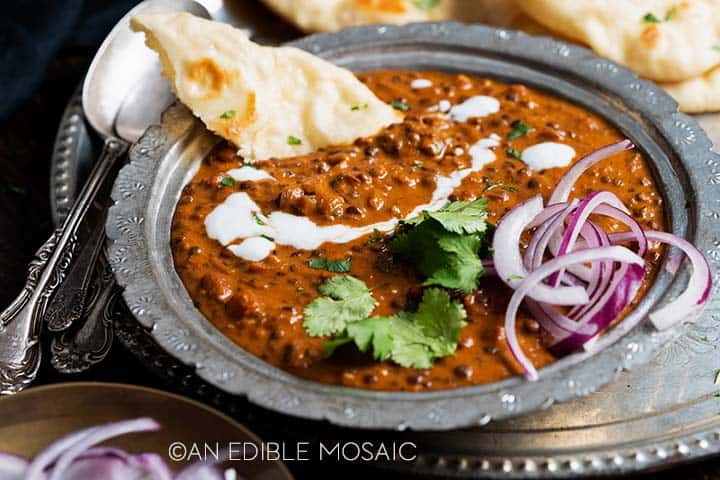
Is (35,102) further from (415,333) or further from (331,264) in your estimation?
(415,333)

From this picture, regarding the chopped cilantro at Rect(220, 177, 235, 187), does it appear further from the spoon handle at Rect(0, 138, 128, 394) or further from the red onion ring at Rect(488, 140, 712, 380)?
the red onion ring at Rect(488, 140, 712, 380)

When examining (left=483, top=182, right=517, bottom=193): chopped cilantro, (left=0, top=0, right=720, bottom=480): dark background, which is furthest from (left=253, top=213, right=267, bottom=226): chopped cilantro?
(left=483, top=182, right=517, bottom=193): chopped cilantro

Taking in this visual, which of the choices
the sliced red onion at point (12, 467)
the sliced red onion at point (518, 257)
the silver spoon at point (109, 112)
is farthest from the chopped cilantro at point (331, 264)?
the sliced red onion at point (12, 467)

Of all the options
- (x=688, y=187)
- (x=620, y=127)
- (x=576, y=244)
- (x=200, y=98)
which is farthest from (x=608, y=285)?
(x=200, y=98)

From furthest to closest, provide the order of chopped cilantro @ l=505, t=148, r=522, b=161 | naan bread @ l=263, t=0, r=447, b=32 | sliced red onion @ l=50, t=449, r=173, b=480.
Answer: naan bread @ l=263, t=0, r=447, b=32 < chopped cilantro @ l=505, t=148, r=522, b=161 < sliced red onion @ l=50, t=449, r=173, b=480

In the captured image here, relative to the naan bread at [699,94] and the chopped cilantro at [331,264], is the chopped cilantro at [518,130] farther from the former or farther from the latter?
the chopped cilantro at [331,264]

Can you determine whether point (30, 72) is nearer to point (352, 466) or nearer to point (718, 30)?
point (352, 466)
